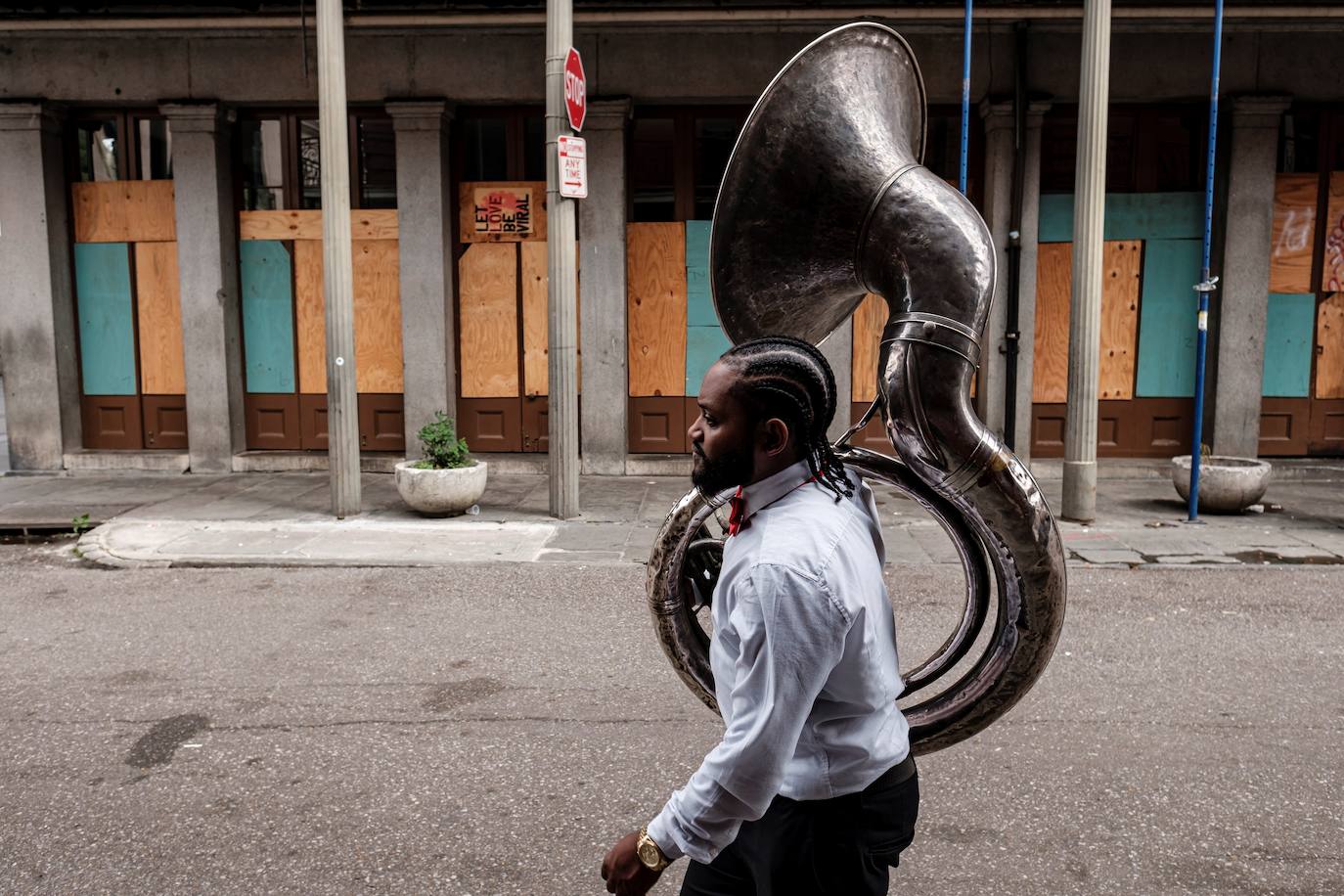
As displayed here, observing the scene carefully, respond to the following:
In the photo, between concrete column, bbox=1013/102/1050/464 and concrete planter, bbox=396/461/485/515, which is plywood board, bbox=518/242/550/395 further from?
concrete column, bbox=1013/102/1050/464

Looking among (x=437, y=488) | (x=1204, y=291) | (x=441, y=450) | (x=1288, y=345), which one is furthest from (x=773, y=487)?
(x=1288, y=345)

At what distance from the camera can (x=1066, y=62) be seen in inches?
420

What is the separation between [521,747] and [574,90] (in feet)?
19.2

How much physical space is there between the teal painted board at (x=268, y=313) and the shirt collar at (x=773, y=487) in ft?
34.4

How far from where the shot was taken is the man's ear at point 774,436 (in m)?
1.93

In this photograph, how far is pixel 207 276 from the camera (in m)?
11.2

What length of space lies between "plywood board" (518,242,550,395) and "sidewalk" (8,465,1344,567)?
1113 millimetres

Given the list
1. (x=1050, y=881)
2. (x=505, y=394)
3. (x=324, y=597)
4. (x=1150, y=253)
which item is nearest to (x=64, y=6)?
(x=505, y=394)

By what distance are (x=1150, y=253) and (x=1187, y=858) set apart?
28.8ft

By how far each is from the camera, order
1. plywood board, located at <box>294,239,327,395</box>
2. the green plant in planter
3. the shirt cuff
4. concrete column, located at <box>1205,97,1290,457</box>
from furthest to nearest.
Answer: plywood board, located at <box>294,239,327,395</box>, concrete column, located at <box>1205,97,1290,457</box>, the green plant in planter, the shirt cuff

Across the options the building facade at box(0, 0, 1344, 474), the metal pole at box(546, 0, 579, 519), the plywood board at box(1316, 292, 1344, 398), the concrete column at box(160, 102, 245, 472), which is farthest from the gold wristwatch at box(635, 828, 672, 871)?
the plywood board at box(1316, 292, 1344, 398)

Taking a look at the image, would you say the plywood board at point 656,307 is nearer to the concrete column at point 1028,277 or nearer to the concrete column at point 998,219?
the concrete column at point 998,219

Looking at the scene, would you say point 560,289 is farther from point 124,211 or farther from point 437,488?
point 124,211

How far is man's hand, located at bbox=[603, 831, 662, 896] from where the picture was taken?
191 cm
